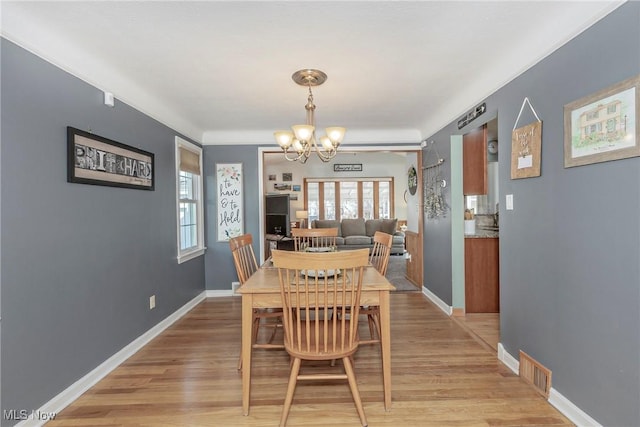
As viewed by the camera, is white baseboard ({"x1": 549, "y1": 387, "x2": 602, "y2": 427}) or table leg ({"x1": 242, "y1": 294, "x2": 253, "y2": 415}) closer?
white baseboard ({"x1": 549, "y1": 387, "x2": 602, "y2": 427})

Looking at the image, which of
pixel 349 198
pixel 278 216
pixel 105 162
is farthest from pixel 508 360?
pixel 349 198

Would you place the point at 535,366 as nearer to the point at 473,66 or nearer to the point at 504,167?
the point at 504,167

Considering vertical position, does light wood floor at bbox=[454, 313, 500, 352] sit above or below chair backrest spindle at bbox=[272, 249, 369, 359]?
below

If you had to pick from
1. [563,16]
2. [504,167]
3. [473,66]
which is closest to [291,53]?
[473,66]

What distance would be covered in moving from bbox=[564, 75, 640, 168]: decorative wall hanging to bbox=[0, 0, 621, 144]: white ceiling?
40cm

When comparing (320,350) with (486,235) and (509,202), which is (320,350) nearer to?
(509,202)

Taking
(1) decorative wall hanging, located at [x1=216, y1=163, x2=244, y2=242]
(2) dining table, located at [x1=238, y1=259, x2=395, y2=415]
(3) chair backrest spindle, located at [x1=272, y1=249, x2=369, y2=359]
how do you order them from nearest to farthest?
(3) chair backrest spindle, located at [x1=272, y1=249, x2=369, y2=359]
(2) dining table, located at [x1=238, y1=259, x2=395, y2=415]
(1) decorative wall hanging, located at [x1=216, y1=163, x2=244, y2=242]

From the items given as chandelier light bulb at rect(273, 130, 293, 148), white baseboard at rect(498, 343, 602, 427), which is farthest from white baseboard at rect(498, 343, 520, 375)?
chandelier light bulb at rect(273, 130, 293, 148)

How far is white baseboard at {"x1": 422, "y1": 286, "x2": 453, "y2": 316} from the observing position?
3606mm

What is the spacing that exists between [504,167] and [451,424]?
5.79 feet

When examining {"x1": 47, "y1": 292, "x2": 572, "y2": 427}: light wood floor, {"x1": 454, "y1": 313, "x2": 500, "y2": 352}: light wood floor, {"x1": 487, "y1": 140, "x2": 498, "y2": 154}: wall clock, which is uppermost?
{"x1": 487, "y1": 140, "x2": 498, "y2": 154}: wall clock

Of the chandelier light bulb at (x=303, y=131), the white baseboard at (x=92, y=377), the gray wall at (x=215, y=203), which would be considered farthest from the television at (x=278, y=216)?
the chandelier light bulb at (x=303, y=131)

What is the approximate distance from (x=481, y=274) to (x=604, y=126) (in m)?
2.35

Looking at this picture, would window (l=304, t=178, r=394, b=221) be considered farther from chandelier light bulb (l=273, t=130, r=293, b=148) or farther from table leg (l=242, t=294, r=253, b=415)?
table leg (l=242, t=294, r=253, b=415)
